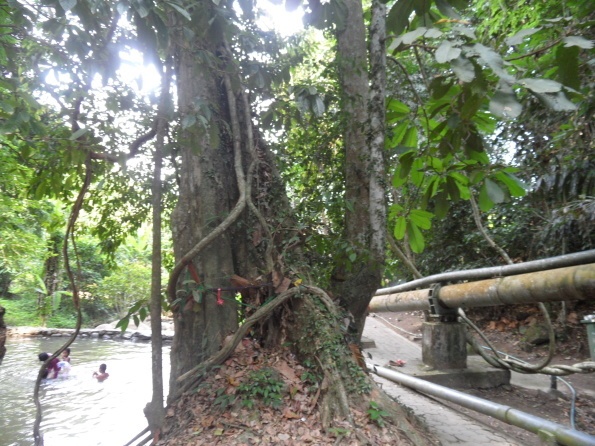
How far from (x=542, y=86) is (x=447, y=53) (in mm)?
361

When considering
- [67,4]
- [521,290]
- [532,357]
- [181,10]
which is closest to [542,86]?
[181,10]

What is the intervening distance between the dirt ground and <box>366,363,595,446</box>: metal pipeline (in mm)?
414

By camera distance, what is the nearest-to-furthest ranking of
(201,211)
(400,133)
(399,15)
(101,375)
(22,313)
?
(399,15) → (400,133) → (201,211) → (101,375) → (22,313)

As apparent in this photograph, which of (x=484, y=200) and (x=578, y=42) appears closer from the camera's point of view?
(x=578, y=42)

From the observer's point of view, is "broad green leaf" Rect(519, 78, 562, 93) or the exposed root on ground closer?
"broad green leaf" Rect(519, 78, 562, 93)

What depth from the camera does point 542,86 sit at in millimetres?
1729

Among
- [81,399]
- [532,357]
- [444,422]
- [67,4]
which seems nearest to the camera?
[67,4]

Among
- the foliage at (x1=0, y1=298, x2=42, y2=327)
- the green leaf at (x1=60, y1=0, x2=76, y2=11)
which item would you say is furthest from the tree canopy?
the foliage at (x1=0, y1=298, x2=42, y2=327)

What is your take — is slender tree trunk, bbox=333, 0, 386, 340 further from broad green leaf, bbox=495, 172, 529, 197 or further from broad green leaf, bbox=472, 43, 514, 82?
broad green leaf, bbox=472, 43, 514, 82

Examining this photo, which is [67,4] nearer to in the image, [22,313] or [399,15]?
[399,15]

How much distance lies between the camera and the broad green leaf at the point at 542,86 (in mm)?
1688

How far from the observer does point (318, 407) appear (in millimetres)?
3178

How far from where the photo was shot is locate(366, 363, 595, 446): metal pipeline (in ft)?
10.8

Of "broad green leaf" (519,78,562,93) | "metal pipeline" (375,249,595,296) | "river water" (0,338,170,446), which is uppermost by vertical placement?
"broad green leaf" (519,78,562,93)
